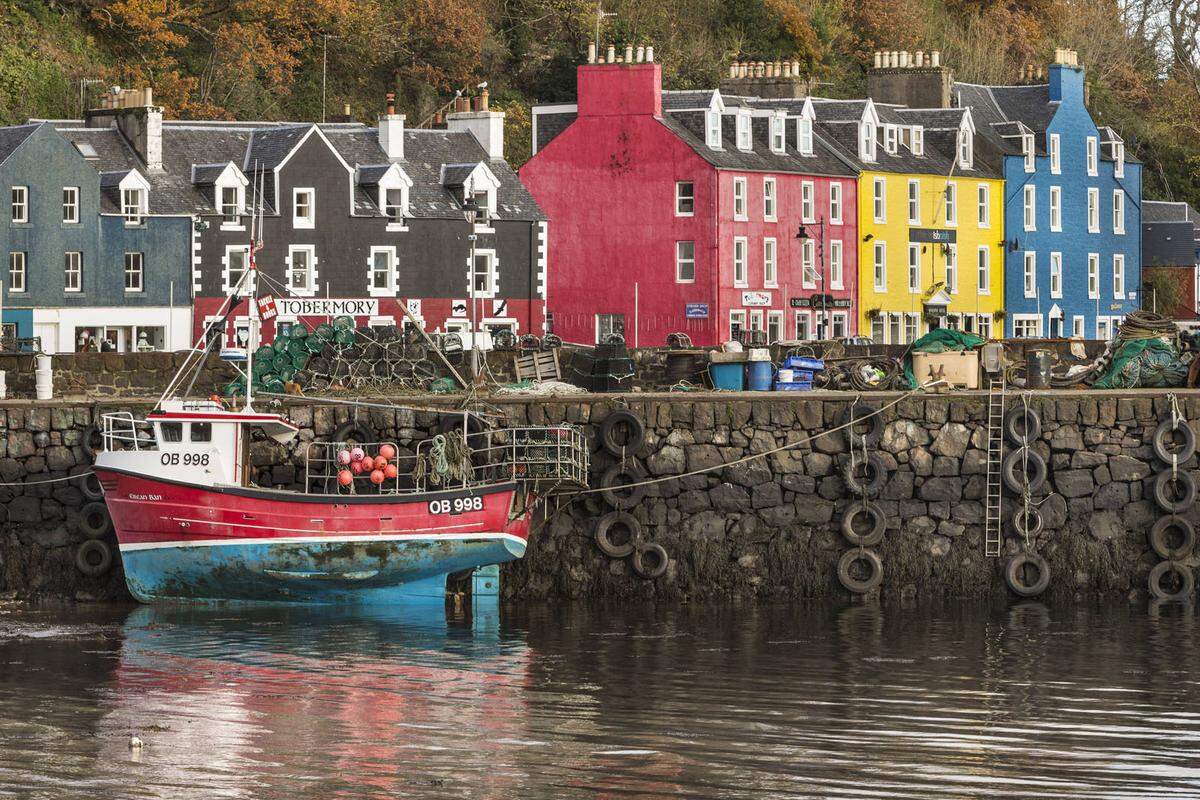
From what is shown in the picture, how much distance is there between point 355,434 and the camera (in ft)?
97.1

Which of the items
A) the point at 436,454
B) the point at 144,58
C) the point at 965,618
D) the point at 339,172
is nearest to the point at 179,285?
the point at 339,172

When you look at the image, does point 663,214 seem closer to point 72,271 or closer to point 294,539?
point 72,271

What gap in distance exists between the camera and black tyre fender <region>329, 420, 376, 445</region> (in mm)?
29500

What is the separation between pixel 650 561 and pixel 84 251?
984 inches

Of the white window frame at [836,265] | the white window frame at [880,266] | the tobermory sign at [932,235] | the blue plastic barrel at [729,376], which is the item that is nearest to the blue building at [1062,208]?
the tobermory sign at [932,235]

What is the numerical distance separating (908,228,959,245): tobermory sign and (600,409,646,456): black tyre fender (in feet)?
119

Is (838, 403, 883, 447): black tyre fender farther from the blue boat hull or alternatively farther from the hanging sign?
the hanging sign

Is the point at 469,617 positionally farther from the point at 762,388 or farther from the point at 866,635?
the point at 762,388

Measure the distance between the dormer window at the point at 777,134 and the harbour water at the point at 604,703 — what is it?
34.1m

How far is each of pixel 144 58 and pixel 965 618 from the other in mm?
38803

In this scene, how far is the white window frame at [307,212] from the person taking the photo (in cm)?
5194

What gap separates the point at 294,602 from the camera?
2873 cm

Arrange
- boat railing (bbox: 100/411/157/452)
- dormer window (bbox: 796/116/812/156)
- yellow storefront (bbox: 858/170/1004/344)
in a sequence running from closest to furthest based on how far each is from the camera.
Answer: boat railing (bbox: 100/411/157/452) → dormer window (bbox: 796/116/812/156) → yellow storefront (bbox: 858/170/1004/344)

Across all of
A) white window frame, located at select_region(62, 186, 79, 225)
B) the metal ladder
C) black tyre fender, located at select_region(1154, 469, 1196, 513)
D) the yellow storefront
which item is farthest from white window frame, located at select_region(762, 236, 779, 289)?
black tyre fender, located at select_region(1154, 469, 1196, 513)
